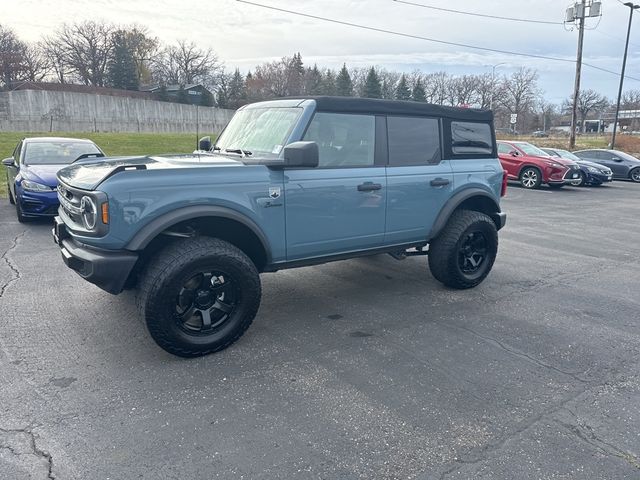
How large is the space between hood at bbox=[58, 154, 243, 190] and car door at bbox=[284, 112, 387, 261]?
60 centimetres

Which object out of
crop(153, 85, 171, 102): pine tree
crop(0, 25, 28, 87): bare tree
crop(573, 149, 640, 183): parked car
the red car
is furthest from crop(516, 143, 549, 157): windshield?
crop(0, 25, 28, 87): bare tree

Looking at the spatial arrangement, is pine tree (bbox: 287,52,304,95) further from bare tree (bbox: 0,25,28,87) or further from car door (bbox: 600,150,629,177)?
car door (bbox: 600,150,629,177)

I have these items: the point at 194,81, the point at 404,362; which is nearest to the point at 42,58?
the point at 194,81

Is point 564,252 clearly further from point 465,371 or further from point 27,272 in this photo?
point 27,272

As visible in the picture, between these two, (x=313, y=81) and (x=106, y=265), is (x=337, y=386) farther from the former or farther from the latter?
(x=313, y=81)

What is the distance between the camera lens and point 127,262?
10.2 ft

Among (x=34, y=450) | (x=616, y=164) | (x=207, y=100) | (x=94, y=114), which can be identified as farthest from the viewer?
(x=207, y=100)

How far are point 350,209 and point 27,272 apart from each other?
3.95 metres

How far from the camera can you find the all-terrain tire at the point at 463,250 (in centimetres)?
486

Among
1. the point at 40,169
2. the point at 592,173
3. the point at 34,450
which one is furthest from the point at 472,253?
the point at 592,173

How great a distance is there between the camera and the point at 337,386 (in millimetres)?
3072

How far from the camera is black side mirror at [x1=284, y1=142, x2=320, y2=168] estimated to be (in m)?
3.38

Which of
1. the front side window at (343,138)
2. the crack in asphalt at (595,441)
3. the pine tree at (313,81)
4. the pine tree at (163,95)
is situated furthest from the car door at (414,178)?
the pine tree at (313,81)

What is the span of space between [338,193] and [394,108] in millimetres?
1158
